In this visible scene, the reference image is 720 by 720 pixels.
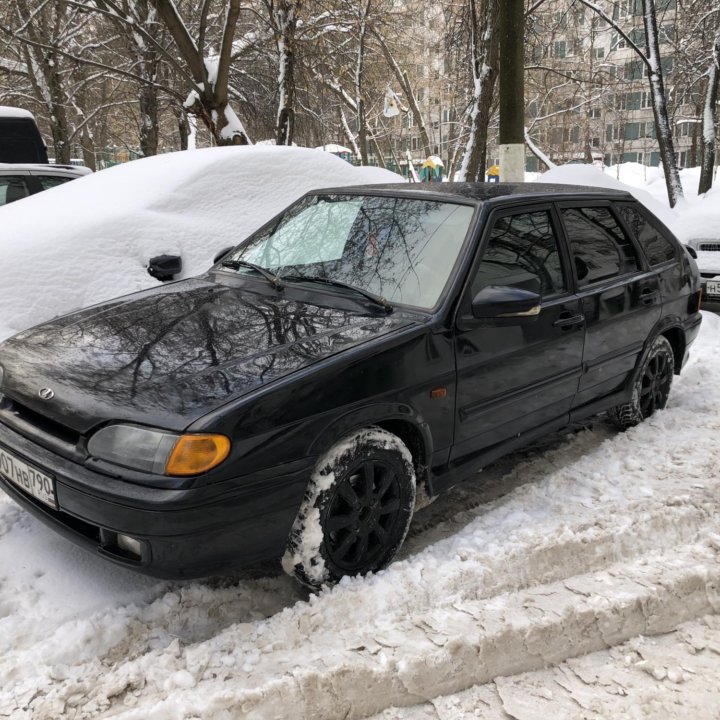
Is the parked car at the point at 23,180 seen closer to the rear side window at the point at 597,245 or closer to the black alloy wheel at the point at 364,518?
the rear side window at the point at 597,245

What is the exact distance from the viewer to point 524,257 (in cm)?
344

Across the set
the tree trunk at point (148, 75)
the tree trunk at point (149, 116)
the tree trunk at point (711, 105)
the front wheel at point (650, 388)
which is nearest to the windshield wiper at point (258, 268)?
the front wheel at point (650, 388)

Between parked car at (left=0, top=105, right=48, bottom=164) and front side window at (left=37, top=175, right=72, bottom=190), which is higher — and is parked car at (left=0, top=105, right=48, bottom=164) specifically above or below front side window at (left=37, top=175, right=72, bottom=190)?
above

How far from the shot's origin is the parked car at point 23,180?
797 centimetres

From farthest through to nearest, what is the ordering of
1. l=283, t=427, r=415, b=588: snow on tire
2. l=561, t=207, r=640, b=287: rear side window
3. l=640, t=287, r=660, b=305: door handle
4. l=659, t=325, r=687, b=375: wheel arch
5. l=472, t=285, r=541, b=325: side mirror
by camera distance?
1. l=659, t=325, r=687, b=375: wheel arch
2. l=640, t=287, r=660, b=305: door handle
3. l=561, t=207, r=640, b=287: rear side window
4. l=472, t=285, r=541, b=325: side mirror
5. l=283, t=427, r=415, b=588: snow on tire

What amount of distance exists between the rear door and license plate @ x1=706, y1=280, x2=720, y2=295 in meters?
3.31

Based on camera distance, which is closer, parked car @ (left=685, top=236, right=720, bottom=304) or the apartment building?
parked car @ (left=685, top=236, right=720, bottom=304)

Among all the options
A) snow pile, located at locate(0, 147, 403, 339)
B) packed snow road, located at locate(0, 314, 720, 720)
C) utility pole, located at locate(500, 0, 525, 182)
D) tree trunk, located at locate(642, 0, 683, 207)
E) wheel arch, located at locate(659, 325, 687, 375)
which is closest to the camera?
packed snow road, located at locate(0, 314, 720, 720)

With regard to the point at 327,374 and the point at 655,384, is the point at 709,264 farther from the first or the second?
the point at 327,374

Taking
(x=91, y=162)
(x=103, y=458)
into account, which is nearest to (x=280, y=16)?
(x=103, y=458)

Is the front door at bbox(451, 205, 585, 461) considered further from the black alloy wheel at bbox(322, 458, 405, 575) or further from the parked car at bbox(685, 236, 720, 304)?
the parked car at bbox(685, 236, 720, 304)

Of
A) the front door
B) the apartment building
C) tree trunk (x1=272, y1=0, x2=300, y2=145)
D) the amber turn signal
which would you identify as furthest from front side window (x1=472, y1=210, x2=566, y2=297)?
the apartment building

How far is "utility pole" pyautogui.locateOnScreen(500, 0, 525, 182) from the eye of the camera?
752 cm

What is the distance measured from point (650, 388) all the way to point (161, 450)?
11.0ft
